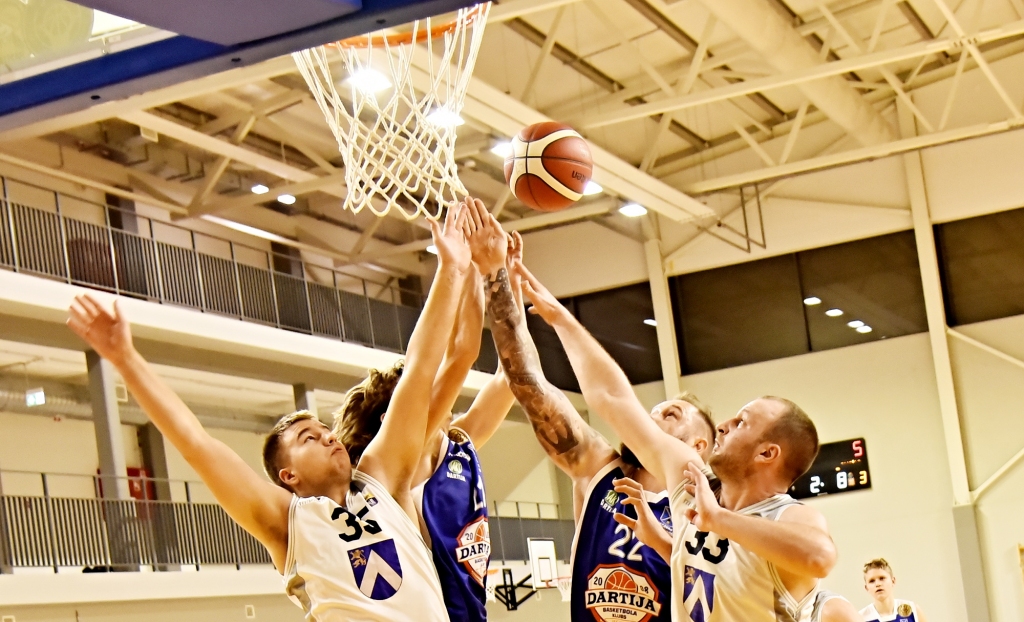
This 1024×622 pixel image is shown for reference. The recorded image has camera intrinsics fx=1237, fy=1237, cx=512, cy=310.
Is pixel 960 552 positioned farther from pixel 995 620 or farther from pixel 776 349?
pixel 776 349

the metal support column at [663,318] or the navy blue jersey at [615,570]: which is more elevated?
the metal support column at [663,318]

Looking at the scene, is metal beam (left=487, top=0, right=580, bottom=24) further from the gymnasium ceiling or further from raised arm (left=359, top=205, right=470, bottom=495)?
raised arm (left=359, top=205, right=470, bottom=495)

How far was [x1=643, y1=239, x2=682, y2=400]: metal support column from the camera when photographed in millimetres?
20781

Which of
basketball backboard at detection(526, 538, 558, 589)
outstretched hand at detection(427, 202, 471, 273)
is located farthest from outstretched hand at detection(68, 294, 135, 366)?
basketball backboard at detection(526, 538, 558, 589)

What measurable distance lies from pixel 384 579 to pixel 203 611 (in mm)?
12111

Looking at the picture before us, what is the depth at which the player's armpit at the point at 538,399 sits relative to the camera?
4.15 metres

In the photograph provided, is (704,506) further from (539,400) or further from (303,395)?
(303,395)

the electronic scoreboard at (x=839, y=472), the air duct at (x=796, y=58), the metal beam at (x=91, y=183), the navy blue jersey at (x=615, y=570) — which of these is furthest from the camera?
the electronic scoreboard at (x=839, y=472)

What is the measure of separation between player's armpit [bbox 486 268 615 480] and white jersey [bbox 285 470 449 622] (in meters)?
0.90

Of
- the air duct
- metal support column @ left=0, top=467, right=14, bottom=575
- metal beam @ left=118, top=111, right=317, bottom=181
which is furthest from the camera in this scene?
metal beam @ left=118, top=111, right=317, bottom=181

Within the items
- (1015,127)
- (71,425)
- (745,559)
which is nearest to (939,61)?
(1015,127)

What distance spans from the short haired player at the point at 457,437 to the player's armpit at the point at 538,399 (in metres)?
0.09

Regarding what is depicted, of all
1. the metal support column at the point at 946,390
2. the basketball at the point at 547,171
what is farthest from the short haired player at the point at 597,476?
the metal support column at the point at 946,390

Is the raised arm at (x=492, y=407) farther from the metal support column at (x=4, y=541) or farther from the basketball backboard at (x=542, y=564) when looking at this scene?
the basketball backboard at (x=542, y=564)
